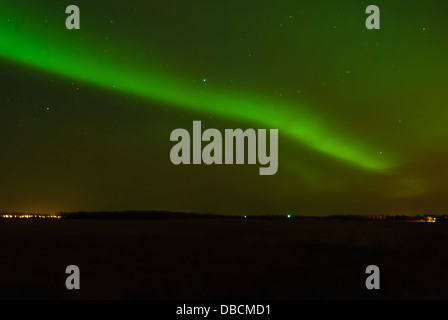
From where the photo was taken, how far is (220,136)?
1068 cm

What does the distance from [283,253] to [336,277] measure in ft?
7.92

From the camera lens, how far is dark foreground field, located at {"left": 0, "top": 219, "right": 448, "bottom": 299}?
317 inches

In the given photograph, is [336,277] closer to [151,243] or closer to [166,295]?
[166,295]

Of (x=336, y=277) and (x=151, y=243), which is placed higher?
(x=151, y=243)

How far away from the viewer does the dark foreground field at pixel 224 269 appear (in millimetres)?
8055

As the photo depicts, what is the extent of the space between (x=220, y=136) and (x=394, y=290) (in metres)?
4.64

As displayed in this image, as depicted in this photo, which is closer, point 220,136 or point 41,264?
point 41,264

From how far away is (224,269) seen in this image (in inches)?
379
